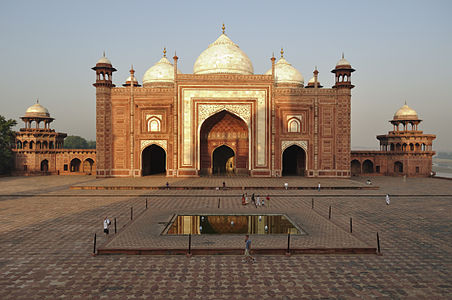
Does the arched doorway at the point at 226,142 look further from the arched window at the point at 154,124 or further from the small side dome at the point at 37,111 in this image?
the small side dome at the point at 37,111

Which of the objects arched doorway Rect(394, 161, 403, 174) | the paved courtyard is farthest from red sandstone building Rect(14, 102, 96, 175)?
arched doorway Rect(394, 161, 403, 174)

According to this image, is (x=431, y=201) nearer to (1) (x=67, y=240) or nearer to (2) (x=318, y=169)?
(2) (x=318, y=169)

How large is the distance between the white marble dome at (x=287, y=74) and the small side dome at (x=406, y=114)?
11.0m

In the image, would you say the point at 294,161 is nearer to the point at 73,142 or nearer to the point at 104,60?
the point at 104,60

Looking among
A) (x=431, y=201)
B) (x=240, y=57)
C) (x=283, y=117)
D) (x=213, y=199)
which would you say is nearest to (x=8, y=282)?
(x=213, y=199)

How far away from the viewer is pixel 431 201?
15602mm

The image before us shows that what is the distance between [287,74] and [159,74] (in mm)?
13555

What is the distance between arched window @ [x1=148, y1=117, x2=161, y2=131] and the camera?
2519 centimetres

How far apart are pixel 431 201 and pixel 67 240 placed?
17.2 metres

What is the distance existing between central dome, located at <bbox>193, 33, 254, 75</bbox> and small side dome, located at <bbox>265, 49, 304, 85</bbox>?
4.10 meters

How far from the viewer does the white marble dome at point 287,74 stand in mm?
30891

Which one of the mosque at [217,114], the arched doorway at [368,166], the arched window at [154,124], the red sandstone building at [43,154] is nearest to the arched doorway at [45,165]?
the red sandstone building at [43,154]

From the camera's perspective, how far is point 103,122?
24.6 meters

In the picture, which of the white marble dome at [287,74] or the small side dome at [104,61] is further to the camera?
the white marble dome at [287,74]
